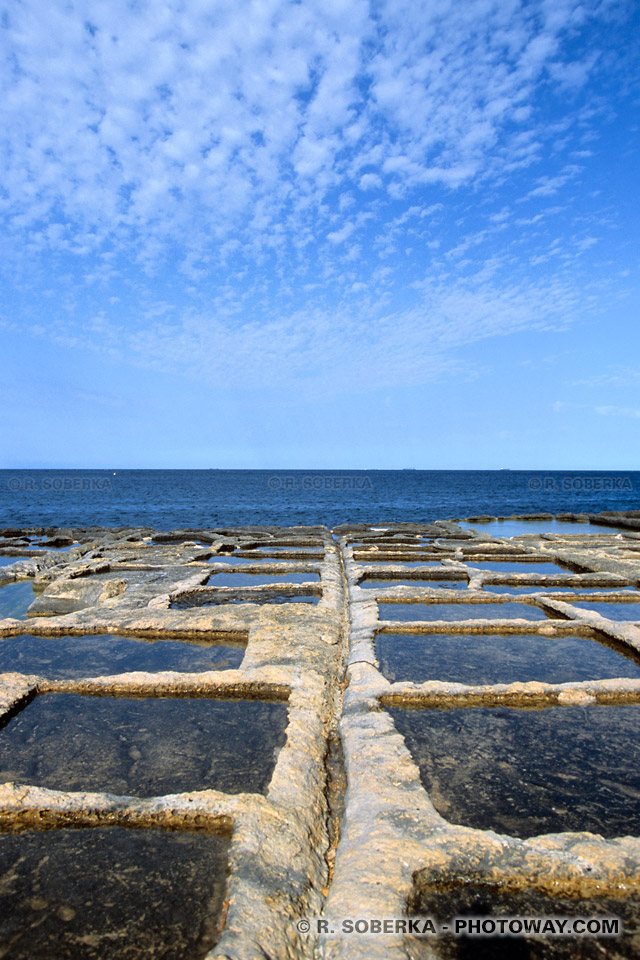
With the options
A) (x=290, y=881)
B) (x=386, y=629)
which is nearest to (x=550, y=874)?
(x=290, y=881)

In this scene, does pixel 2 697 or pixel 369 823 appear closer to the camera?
pixel 369 823

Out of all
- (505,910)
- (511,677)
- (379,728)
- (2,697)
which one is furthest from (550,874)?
(2,697)

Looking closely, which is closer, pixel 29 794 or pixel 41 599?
pixel 29 794

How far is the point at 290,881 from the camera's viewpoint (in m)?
1.86

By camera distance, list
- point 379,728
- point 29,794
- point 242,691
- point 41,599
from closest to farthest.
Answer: point 29,794 < point 379,728 < point 242,691 < point 41,599

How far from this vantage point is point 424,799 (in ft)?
7.55

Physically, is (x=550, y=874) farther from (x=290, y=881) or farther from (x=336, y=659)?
(x=336, y=659)

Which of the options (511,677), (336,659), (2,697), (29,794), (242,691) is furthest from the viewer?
(336,659)

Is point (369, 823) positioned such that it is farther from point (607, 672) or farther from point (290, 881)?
point (607, 672)

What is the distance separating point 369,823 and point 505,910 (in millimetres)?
605

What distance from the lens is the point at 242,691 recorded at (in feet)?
11.5

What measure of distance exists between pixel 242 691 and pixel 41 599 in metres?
3.66

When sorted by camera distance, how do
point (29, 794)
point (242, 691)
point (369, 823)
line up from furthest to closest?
point (242, 691)
point (29, 794)
point (369, 823)

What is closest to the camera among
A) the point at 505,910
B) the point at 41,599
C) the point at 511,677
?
the point at 505,910
